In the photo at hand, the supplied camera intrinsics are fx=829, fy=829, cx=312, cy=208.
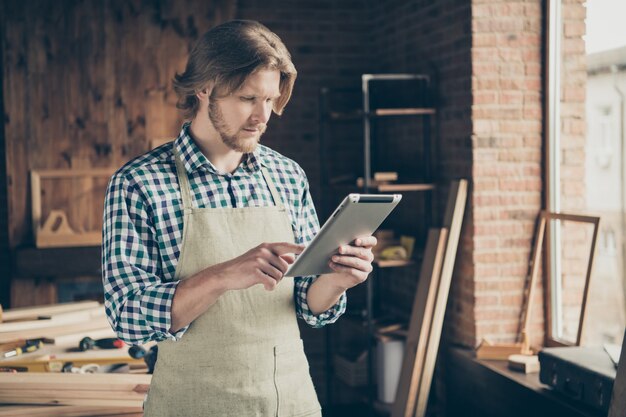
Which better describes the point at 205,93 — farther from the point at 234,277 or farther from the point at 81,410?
the point at 81,410

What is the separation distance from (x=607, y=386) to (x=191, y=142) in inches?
70.2

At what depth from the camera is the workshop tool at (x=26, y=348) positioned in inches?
122

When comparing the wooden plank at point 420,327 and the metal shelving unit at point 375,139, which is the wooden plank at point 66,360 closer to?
the wooden plank at point 420,327

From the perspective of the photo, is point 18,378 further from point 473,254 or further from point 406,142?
point 406,142

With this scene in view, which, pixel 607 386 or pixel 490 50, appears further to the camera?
pixel 490 50

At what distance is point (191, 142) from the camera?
2.07 metres

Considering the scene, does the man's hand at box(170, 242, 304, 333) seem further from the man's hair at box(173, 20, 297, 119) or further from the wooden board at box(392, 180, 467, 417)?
the wooden board at box(392, 180, 467, 417)

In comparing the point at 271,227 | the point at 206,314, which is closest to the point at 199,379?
the point at 206,314

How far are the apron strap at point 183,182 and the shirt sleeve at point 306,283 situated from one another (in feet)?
1.06

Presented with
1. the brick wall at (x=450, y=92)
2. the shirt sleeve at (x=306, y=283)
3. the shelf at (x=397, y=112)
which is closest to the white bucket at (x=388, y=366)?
the brick wall at (x=450, y=92)

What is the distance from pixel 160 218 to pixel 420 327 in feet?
7.71

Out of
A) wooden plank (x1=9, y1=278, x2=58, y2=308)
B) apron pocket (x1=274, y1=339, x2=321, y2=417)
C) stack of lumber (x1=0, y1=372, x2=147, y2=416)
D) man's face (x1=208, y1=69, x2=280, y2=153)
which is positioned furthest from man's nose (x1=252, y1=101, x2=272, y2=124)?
wooden plank (x1=9, y1=278, x2=58, y2=308)

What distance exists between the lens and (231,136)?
6.68 feet

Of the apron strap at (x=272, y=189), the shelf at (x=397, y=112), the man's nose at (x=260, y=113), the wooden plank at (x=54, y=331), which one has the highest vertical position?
the shelf at (x=397, y=112)
